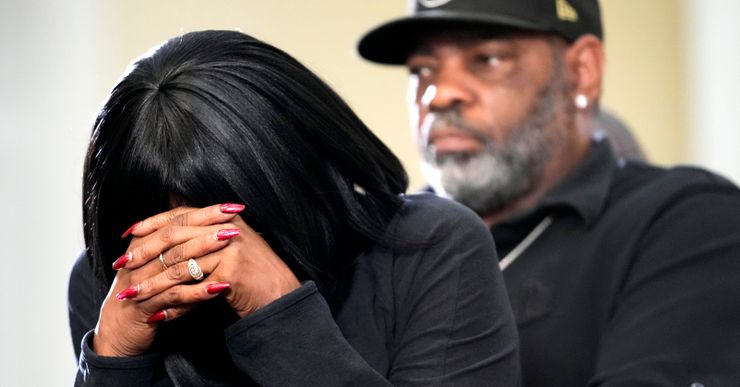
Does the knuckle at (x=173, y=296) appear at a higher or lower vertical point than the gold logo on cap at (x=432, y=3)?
lower

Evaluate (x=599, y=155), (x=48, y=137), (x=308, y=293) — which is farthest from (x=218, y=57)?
(x=48, y=137)

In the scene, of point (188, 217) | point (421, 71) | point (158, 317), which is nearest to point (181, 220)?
point (188, 217)

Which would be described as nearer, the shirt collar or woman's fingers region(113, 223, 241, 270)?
woman's fingers region(113, 223, 241, 270)

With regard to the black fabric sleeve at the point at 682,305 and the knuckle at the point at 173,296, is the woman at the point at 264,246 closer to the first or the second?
the knuckle at the point at 173,296

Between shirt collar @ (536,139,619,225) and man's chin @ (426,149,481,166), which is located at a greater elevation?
man's chin @ (426,149,481,166)

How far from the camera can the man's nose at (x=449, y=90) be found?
2121 mm

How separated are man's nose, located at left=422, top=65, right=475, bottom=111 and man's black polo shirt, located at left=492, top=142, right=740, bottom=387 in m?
0.24

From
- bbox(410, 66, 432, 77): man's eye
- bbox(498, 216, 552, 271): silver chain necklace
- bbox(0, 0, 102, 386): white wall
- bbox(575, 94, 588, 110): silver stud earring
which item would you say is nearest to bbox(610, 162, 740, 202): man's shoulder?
bbox(498, 216, 552, 271): silver chain necklace

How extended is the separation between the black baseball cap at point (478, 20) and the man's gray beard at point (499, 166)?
0.37ft

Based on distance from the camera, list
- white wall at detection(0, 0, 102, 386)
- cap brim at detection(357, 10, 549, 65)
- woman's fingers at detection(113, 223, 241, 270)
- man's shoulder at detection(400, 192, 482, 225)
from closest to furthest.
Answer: woman's fingers at detection(113, 223, 241, 270), man's shoulder at detection(400, 192, 482, 225), cap brim at detection(357, 10, 549, 65), white wall at detection(0, 0, 102, 386)

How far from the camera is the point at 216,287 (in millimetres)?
1192

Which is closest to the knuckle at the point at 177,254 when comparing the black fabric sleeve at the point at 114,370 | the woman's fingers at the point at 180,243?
the woman's fingers at the point at 180,243

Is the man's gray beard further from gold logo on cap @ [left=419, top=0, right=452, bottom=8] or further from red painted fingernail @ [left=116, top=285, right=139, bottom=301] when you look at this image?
red painted fingernail @ [left=116, top=285, right=139, bottom=301]

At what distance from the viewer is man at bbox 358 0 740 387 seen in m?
1.68
